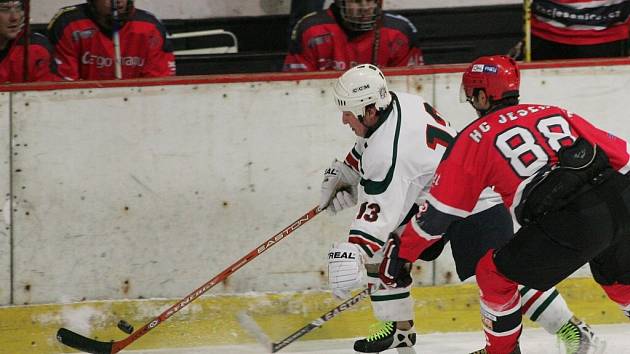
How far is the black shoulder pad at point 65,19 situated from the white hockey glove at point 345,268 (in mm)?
1863

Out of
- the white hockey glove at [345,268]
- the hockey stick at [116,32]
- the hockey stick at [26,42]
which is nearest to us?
the white hockey glove at [345,268]

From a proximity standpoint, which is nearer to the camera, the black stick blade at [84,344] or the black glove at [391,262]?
the black glove at [391,262]

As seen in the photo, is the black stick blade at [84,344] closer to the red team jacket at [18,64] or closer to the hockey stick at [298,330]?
the hockey stick at [298,330]

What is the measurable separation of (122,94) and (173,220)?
0.55 metres

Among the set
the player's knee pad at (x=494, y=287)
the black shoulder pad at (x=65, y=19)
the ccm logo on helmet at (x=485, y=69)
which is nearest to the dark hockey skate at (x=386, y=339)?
the player's knee pad at (x=494, y=287)

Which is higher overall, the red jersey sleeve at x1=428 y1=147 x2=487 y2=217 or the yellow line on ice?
the red jersey sleeve at x1=428 y1=147 x2=487 y2=217

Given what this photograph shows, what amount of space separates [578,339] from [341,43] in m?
1.80

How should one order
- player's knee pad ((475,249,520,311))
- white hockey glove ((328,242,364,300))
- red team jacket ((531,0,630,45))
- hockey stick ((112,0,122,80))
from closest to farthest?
player's knee pad ((475,249,520,311)) < white hockey glove ((328,242,364,300)) < hockey stick ((112,0,122,80)) < red team jacket ((531,0,630,45))

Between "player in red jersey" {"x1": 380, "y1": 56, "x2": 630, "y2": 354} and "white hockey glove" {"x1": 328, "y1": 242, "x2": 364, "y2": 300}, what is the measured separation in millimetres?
294

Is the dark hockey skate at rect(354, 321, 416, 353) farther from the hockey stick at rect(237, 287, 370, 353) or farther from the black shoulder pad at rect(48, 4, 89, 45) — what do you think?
the black shoulder pad at rect(48, 4, 89, 45)

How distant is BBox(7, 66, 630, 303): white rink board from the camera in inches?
193

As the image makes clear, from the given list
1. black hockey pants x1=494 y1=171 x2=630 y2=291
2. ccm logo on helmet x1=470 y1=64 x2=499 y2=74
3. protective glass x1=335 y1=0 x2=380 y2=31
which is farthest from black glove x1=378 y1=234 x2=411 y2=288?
protective glass x1=335 y1=0 x2=380 y2=31

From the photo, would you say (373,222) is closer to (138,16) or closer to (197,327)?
(197,327)

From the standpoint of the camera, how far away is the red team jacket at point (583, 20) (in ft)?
17.6
